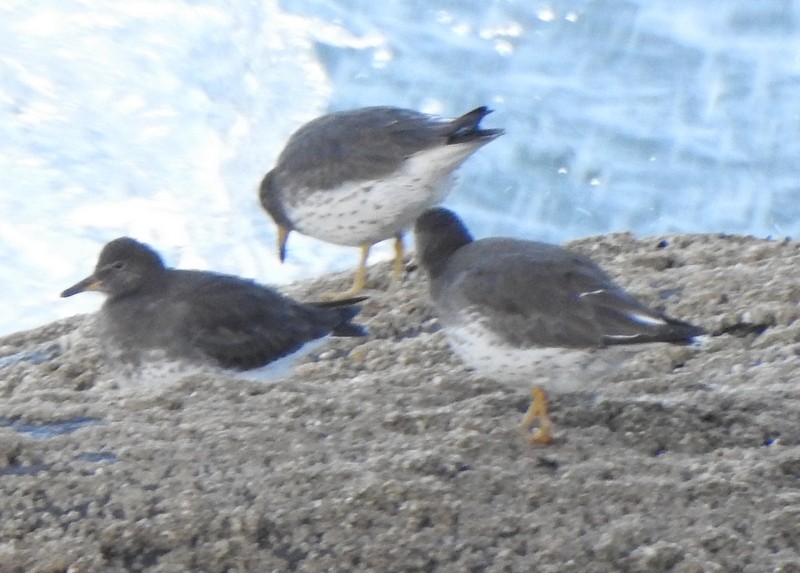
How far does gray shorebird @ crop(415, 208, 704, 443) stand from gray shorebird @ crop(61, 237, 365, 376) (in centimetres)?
62

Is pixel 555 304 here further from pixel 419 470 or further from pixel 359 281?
pixel 359 281

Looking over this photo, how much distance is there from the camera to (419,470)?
9.84 feet

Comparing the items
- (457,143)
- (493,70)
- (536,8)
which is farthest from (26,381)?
(536,8)

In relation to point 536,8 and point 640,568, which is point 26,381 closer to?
point 640,568

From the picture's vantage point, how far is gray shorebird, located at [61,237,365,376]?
12.9 ft

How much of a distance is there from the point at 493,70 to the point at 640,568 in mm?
9376

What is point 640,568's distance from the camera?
262cm

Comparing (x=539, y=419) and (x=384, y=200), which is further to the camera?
(x=384, y=200)

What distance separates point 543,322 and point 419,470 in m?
0.62

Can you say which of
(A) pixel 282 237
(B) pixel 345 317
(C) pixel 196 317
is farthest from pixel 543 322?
(A) pixel 282 237

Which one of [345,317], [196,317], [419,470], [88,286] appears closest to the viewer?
[419,470]

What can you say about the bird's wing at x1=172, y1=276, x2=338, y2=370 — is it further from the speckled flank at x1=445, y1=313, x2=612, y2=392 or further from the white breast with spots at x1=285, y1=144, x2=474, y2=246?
the white breast with spots at x1=285, y1=144, x2=474, y2=246

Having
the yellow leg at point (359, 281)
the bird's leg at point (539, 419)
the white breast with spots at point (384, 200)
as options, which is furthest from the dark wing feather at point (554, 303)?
the yellow leg at point (359, 281)

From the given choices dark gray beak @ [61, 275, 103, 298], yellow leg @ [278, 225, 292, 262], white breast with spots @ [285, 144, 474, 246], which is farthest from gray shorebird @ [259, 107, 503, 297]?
dark gray beak @ [61, 275, 103, 298]
